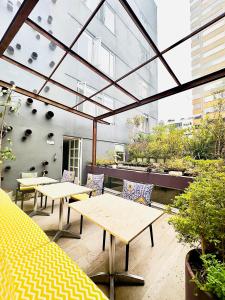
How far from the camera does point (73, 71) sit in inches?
229

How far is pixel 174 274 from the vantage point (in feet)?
5.61

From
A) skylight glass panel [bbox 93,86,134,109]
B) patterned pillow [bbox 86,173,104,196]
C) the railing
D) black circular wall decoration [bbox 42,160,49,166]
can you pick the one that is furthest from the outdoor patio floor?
skylight glass panel [bbox 93,86,134,109]

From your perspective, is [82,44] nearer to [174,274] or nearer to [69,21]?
[69,21]

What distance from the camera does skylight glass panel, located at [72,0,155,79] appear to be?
6332mm

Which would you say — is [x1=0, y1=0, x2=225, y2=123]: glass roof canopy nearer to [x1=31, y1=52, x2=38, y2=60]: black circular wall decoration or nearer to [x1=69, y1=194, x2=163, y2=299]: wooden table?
[x1=31, y1=52, x2=38, y2=60]: black circular wall decoration

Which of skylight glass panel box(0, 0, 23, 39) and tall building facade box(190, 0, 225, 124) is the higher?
skylight glass panel box(0, 0, 23, 39)

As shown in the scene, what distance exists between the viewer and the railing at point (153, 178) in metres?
3.36

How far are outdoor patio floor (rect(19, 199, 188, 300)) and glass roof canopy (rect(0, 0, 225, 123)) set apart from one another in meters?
2.86

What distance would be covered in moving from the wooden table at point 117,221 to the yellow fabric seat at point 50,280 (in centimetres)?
38

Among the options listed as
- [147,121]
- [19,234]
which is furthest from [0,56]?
[147,121]

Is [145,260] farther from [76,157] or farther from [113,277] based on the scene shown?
[76,157]

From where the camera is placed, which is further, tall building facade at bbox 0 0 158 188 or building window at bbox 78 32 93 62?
building window at bbox 78 32 93 62

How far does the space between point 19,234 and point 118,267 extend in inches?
48.0

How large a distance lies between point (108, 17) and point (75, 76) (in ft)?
13.2
